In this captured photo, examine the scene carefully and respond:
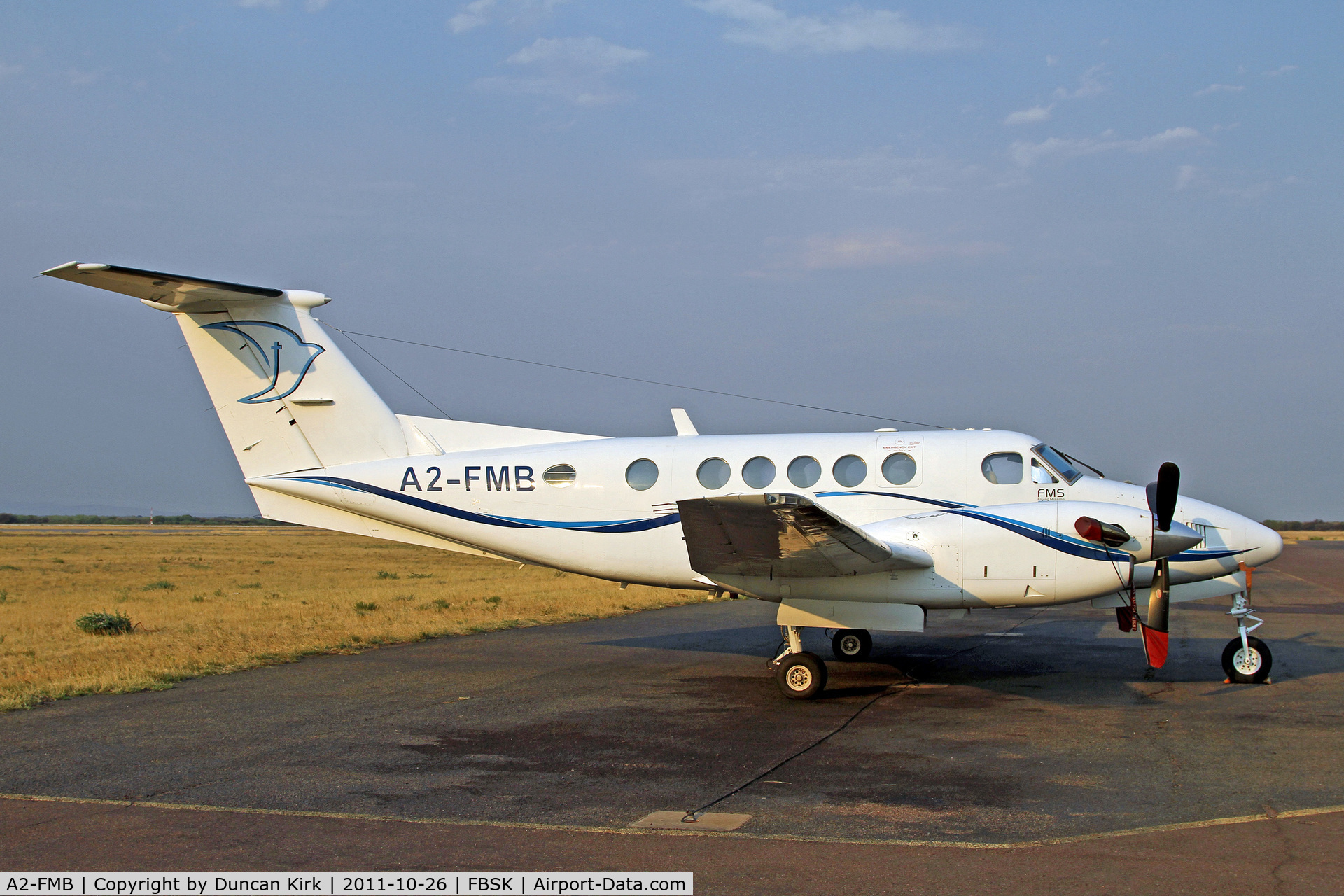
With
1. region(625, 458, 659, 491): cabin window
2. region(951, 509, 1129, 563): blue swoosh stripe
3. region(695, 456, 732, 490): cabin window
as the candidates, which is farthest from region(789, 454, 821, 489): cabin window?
region(951, 509, 1129, 563): blue swoosh stripe

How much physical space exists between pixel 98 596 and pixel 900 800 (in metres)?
23.5

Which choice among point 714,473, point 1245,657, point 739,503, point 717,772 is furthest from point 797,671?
point 1245,657

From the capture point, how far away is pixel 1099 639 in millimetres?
15352

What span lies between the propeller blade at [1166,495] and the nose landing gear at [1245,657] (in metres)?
1.64

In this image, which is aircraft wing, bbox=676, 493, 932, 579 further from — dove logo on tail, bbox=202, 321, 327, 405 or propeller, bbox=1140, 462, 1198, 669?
dove logo on tail, bbox=202, 321, 327, 405

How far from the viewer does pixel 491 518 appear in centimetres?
1238

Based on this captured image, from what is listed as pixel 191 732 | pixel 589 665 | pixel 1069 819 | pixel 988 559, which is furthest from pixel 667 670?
pixel 1069 819

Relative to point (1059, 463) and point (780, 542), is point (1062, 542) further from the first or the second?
point (780, 542)

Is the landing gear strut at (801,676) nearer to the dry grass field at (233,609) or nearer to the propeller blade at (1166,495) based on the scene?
the propeller blade at (1166,495)

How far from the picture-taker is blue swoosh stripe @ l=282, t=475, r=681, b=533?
11812 mm

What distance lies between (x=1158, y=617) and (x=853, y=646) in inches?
165

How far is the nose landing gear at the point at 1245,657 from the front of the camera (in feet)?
34.9

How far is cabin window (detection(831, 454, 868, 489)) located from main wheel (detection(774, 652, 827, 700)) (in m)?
2.16

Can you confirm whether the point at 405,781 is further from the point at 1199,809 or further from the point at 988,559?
the point at 988,559
